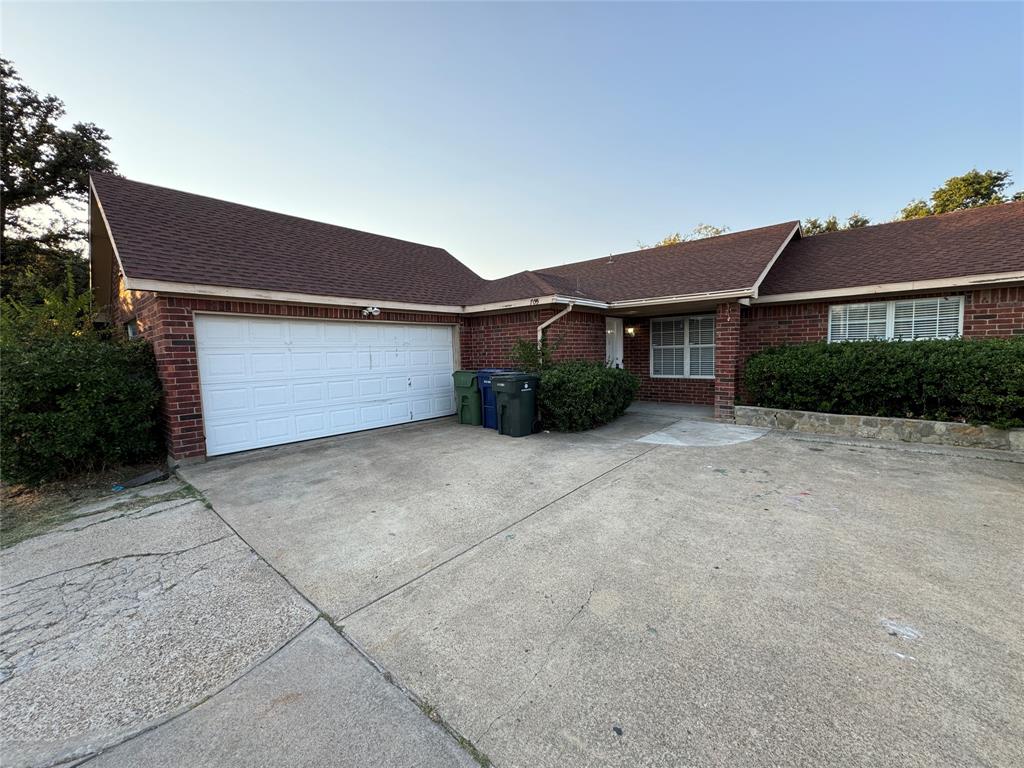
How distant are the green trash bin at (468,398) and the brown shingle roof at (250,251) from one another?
194cm

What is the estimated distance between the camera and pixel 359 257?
961 cm

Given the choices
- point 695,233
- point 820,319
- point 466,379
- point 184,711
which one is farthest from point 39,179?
point 695,233

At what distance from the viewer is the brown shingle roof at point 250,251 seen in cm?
630

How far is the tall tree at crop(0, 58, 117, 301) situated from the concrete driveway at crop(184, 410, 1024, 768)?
58.6 feet

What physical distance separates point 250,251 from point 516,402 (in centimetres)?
576

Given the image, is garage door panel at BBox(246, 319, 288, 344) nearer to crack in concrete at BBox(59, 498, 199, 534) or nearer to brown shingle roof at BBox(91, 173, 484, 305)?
brown shingle roof at BBox(91, 173, 484, 305)

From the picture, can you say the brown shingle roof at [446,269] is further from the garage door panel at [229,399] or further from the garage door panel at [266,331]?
the garage door panel at [229,399]

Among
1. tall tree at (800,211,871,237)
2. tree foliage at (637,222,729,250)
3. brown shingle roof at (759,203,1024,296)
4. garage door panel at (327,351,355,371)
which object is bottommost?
garage door panel at (327,351,355,371)

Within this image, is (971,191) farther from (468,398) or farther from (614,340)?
(468,398)

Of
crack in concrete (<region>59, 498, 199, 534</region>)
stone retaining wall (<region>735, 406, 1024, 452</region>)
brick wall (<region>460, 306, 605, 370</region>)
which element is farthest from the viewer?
brick wall (<region>460, 306, 605, 370</region>)

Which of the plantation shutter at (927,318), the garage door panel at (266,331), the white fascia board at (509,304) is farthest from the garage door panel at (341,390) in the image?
the plantation shutter at (927,318)

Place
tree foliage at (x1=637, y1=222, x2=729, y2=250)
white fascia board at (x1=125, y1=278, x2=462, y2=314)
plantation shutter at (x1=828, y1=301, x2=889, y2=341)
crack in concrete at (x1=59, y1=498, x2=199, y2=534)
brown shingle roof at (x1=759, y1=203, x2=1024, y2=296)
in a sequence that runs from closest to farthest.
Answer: crack in concrete at (x1=59, y1=498, x2=199, y2=534) → white fascia board at (x1=125, y1=278, x2=462, y2=314) → brown shingle roof at (x1=759, y1=203, x2=1024, y2=296) → plantation shutter at (x1=828, y1=301, x2=889, y2=341) → tree foliage at (x1=637, y1=222, x2=729, y2=250)

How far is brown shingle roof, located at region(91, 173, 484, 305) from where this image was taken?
248 inches

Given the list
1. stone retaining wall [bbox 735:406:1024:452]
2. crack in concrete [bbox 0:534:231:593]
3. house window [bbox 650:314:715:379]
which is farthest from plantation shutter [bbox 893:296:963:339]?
crack in concrete [bbox 0:534:231:593]
